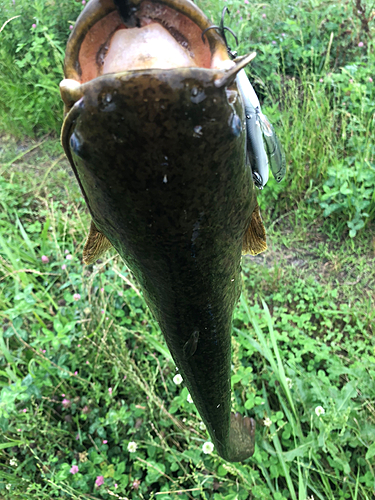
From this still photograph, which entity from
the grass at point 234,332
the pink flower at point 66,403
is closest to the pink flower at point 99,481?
the grass at point 234,332

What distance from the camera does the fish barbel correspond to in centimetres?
36

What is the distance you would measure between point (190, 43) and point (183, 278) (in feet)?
0.98

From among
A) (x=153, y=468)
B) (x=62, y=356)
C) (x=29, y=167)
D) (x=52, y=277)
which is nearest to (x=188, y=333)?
(x=153, y=468)

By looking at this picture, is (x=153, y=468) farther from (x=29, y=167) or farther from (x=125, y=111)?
(x=29, y=167)

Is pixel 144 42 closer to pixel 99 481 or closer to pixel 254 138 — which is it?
pixel 254 138

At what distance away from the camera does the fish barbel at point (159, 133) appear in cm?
36

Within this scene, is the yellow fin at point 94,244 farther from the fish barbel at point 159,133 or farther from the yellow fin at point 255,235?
the yellow fin at point 255,235

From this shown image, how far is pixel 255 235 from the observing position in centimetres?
65

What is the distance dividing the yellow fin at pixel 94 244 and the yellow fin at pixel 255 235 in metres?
0.25

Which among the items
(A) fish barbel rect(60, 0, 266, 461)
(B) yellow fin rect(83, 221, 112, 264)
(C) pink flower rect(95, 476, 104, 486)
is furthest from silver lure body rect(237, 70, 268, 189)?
(C) pink flower rect(95, 476, 104, 486)

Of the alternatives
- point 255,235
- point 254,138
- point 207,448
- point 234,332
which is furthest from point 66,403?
point 254,138

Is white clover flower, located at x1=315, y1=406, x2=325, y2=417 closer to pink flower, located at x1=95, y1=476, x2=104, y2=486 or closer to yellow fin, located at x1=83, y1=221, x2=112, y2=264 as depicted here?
pink flower, located at x1=95, y1=476, x2=104, y2=486

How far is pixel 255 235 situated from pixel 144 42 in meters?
0.38

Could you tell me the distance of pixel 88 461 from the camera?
4.59ft
